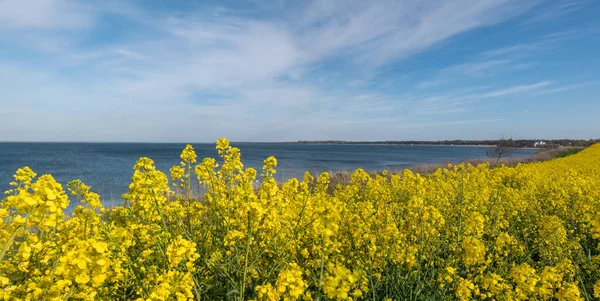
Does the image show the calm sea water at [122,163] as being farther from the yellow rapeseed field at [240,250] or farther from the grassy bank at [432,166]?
the yellow rapeseed field at [240,250]

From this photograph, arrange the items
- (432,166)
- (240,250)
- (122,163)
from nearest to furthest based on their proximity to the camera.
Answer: (240,250), (432,166), (122,163)

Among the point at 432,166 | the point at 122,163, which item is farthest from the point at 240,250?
the point at 122,163

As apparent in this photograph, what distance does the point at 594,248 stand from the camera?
18.6 ft

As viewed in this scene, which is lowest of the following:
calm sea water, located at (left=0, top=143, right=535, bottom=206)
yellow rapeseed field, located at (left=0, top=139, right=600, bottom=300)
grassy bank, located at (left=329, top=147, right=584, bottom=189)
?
calm sea water, located at (left=0, top=143, right=535, bottom=206)

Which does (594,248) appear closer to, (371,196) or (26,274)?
(371,196)

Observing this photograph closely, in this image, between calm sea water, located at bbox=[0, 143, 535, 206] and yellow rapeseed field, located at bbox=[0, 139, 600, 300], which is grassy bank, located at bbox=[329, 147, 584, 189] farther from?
yellow rapeseed field, located at bbox=[0, 139, 600, 300]

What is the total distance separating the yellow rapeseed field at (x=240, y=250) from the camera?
200 cm

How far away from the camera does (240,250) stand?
337cm

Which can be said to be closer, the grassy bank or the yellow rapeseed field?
the yellow rapeseed field

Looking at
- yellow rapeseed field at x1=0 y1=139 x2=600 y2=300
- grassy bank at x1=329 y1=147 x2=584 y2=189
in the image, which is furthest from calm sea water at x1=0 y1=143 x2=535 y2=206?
yellow rapeseed field at x1=0 y1=139 x2=600 y2=300

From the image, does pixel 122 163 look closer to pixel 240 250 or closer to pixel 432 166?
pixel 432 166

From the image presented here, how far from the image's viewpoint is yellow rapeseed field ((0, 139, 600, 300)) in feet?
6.56

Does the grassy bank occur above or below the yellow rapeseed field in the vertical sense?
below

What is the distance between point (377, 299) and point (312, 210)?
4.63 ft
